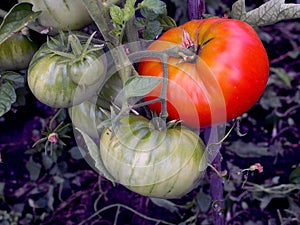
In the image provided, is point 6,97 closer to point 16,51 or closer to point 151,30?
point 16,51

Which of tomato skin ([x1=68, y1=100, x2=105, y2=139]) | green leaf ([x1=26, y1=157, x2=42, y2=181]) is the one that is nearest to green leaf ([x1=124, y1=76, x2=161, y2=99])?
tomato skin ([x1=68, y1=100, x2=105, y2=139])

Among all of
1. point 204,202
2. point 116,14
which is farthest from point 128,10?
point 204,202

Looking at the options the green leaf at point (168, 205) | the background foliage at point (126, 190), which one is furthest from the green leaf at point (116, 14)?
the green leaf at point (168, 205)

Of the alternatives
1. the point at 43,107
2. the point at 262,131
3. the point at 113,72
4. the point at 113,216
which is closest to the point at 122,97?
the point at 113,72

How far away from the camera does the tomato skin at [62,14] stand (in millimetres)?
754

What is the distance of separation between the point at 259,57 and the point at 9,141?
1.20 m

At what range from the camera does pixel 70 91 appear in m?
0.73

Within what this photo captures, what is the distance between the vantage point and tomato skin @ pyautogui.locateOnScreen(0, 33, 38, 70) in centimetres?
85

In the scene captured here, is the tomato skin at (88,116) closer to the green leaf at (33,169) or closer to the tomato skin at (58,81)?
the tomato skin at (58,81)

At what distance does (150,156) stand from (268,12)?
32 cm

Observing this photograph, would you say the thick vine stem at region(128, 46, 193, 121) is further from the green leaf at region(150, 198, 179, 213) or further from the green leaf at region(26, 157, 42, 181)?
the green leaf at region(26, 157, 42, 181)

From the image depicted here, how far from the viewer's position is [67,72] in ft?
2.35

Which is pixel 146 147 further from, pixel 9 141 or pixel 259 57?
pixel 9 141

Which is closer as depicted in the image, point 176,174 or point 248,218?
point 176,174
